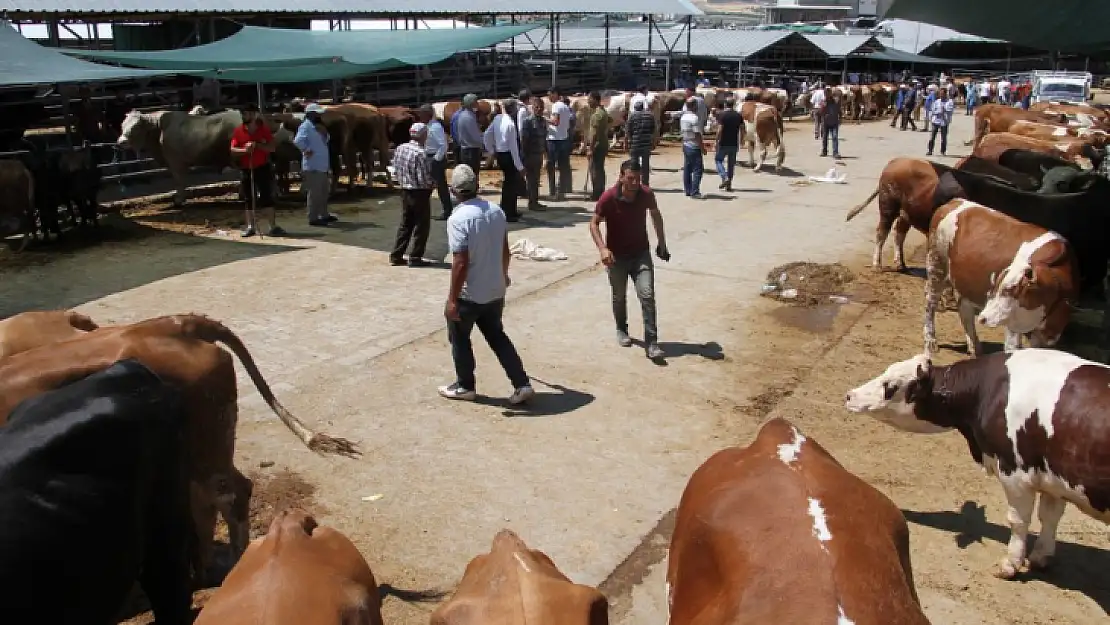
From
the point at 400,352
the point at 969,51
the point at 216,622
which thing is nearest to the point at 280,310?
the point at 400,352

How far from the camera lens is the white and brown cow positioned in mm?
7641

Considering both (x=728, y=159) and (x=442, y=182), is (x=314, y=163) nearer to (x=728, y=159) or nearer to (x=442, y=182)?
(x=442, y=182)

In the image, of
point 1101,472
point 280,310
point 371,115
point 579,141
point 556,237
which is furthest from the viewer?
point 579,141

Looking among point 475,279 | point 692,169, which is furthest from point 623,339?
point 692,169

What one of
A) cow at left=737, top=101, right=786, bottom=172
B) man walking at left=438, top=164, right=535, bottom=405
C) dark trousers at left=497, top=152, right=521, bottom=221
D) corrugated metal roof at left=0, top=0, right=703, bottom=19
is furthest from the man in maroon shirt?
corrugated metal roof at left=0, top=0, right=703, bottom=19

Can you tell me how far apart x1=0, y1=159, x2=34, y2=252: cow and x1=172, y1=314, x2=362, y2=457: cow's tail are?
809 centimetres

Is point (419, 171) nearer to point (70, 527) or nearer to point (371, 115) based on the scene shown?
point (371, 115)

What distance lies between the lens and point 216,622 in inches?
123

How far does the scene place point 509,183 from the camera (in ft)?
46.8

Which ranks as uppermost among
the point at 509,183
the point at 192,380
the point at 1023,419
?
the point at 509,183

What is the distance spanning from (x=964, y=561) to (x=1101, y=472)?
97 cm

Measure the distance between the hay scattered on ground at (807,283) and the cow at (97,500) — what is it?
298 inches

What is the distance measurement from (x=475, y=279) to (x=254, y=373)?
1884mm

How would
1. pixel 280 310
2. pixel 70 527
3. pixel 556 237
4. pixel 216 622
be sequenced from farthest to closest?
pixel 556 237, pixel 280 310, pixel 70 527, pixel 216 622
